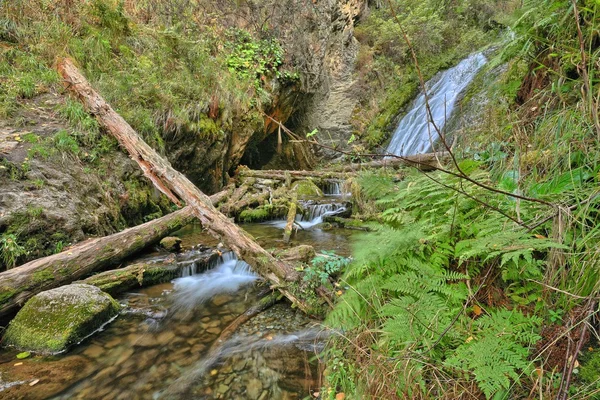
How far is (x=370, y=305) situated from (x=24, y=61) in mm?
7907

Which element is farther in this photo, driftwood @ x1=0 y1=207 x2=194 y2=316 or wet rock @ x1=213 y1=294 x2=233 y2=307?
wet rock @ x1=213 y1=294 x2=233 y2=307

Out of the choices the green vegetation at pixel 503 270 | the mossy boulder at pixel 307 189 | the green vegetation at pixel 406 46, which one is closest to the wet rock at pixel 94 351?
the green vegetation at pixel 503 270

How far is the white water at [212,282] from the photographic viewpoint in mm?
4301

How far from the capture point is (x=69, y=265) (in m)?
3.88

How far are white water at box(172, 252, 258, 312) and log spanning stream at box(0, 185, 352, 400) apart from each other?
0.08 ft

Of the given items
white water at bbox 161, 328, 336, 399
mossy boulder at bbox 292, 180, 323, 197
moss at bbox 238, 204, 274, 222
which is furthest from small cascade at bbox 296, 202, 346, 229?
white water at bbox 161, 328, 336, 399

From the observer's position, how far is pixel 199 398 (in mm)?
2652

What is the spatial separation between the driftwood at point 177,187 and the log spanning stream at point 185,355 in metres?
0.54

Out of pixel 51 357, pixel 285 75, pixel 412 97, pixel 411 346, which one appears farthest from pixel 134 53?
pixel 412 97

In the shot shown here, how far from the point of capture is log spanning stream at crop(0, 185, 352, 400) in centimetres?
272

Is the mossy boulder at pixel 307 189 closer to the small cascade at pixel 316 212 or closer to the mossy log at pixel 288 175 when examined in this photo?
the mossy log at pixel 288 175

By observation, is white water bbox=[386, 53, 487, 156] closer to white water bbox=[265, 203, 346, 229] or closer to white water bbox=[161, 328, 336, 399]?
white water bbox=[265, 203, 346, 229]

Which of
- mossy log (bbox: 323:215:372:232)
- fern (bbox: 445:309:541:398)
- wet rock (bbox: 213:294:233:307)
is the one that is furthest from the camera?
mossy log (bbox: 323:215:372:232)

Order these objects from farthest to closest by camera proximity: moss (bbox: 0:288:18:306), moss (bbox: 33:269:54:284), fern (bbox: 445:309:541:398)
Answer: moss (bbox: 33:269:54:284), moss (bbox: 0:288:18:306), fern (bbox: 445:309:541:398)
